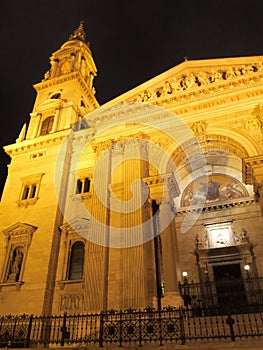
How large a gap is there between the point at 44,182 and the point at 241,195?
13.6 meters

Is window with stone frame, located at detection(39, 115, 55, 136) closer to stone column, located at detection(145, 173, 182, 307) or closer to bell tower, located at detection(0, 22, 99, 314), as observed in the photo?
bell tower, located at detection(0, 22, 99, 314)

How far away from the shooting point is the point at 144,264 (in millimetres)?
13094

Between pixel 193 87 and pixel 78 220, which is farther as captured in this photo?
pixel 193 87

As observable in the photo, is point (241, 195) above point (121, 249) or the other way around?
above

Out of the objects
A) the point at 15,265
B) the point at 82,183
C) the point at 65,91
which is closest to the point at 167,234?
the point at 82,183

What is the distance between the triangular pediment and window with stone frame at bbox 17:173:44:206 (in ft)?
5.08

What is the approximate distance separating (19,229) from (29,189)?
9.88 ft

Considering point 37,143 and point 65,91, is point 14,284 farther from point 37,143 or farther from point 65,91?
point 65,91

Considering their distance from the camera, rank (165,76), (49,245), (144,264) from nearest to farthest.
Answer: (144,264) → (49,245) → (165,76)

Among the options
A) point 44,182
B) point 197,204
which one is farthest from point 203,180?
point 44,182

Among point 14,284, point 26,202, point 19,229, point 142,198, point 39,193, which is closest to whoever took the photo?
point 14,284

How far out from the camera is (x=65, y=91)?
25.5 metres

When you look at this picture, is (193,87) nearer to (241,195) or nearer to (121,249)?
(241,195)

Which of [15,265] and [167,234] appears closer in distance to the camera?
[167,234]
